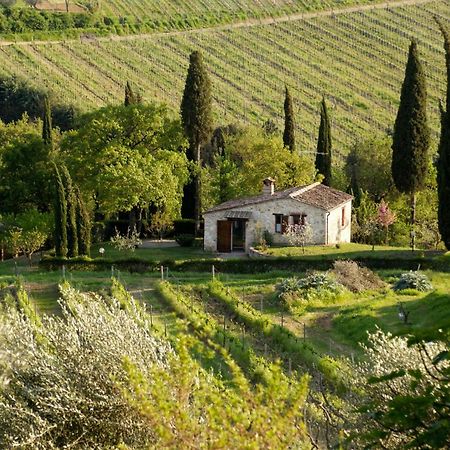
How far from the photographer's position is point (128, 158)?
43.2 m

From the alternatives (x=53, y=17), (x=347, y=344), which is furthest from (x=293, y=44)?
(x=347, y=344)

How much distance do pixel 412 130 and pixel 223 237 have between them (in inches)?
416

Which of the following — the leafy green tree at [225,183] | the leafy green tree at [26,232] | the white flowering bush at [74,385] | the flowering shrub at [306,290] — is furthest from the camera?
the leafy green tree at [225,183]

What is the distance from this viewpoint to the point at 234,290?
30594 mm

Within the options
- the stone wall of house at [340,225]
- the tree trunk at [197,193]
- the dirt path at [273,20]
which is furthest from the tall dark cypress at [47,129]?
the dirt path at [273,20]

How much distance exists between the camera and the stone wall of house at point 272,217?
39.6 m

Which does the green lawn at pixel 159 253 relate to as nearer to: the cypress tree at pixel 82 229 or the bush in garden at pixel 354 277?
the cypress tree at pixel 82 229

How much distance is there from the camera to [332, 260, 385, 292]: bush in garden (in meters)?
31.0

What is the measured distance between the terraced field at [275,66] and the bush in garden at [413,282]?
43.2 metres

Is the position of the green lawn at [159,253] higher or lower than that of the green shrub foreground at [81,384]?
higher

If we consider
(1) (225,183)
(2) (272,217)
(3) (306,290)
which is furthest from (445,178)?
(1) (225,183)

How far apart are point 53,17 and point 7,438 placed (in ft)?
297

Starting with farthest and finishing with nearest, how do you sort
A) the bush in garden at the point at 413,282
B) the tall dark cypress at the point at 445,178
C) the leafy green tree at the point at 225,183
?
the leafy green tree at the point at 225,183 < the tall dark cypress at the point at 445,178 < the bush in garden at the point at 413,282

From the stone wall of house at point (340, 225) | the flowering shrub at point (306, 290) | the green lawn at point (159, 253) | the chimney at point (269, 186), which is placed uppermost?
the chimney at point (269, 186)
